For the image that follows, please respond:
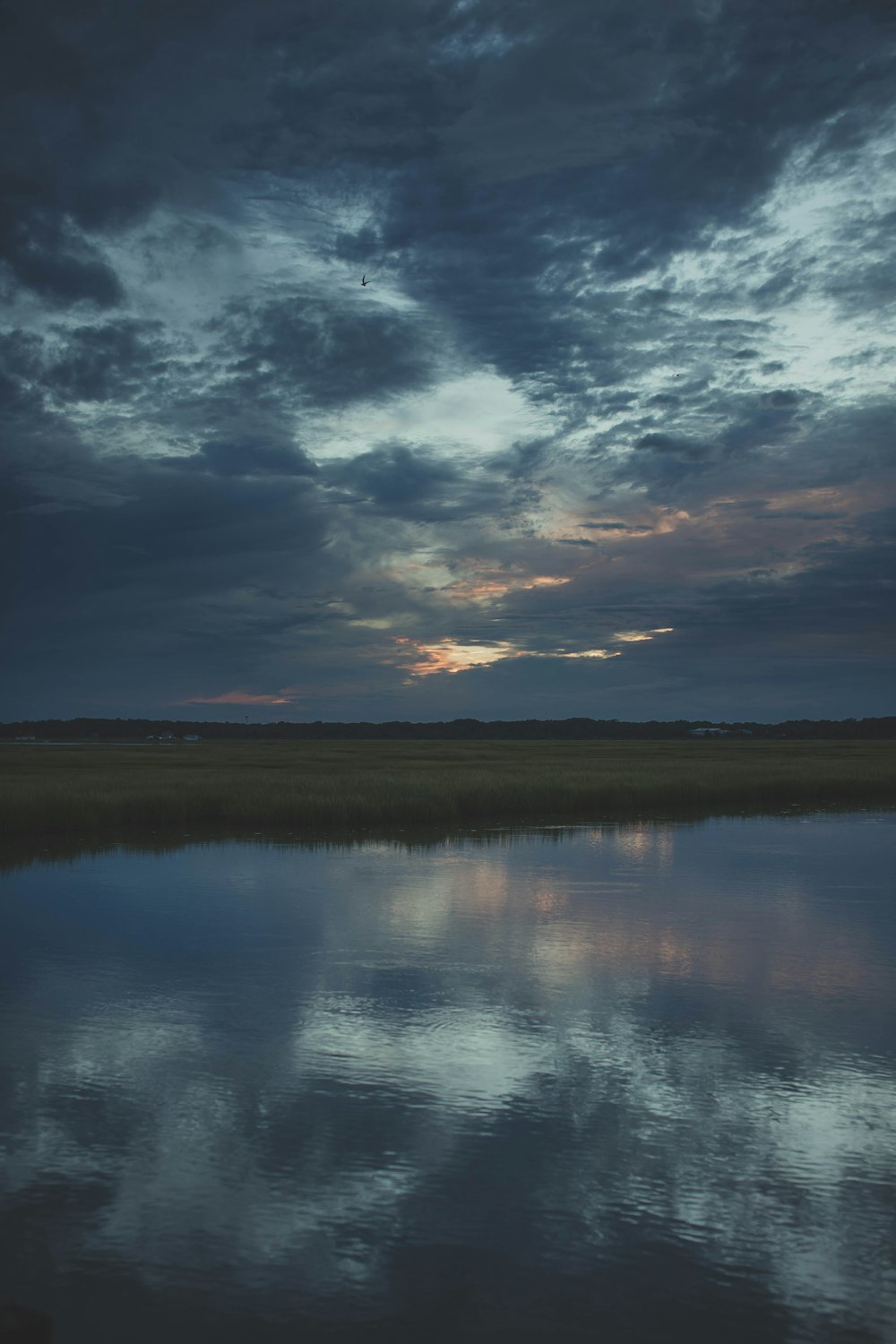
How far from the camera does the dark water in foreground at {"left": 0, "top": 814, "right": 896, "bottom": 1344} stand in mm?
5234

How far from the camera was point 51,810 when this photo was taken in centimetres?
2828

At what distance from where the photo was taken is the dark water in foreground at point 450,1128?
206 inches

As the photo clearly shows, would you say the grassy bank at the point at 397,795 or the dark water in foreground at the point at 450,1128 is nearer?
the dark water in foreground at the point at 450,1128

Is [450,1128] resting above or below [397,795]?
below

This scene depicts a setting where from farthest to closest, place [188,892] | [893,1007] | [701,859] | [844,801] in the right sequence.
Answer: [844,801] < [701,859] < [188,892] < [893,1007]

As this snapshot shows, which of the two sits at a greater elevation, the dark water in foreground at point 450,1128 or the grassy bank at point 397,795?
the grassy bank at point 397,795

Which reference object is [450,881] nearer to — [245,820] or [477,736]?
[245,820]

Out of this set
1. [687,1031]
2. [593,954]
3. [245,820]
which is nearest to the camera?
[687,1031]

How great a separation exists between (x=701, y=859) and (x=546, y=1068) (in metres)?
15.5

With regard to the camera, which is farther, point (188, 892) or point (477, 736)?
point (477, 736)

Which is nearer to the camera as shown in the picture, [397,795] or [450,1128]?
[450,1128]

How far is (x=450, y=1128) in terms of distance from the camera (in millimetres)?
7375

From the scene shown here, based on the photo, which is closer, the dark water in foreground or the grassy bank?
the dark water in foreground

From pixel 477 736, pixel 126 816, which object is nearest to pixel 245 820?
pixel 126 816
